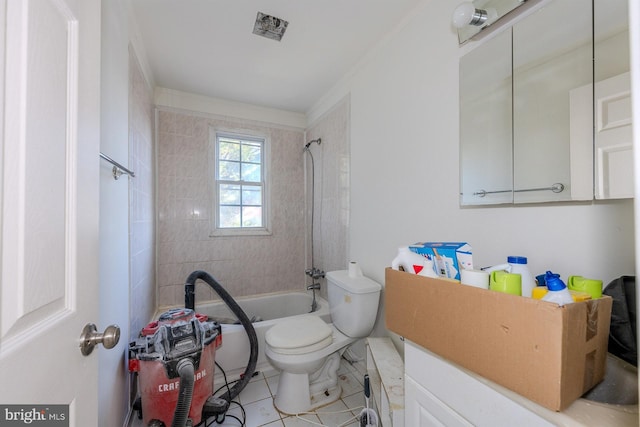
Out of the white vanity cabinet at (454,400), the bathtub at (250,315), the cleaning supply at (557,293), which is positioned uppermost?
the cleaning supply at (557,293)

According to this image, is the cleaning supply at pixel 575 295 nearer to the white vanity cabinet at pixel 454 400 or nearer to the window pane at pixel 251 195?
the white vanity cabinet at pixel 454 400

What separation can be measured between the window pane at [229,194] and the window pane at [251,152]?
1.08ft

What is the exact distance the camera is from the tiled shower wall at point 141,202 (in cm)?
156

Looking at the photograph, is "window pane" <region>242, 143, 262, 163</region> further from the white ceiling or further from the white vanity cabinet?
the white vanity cabinet

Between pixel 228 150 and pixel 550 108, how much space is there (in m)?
2.58

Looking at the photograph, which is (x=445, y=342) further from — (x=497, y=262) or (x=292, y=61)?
(x=292, y=61)

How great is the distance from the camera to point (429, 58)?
1356 mm

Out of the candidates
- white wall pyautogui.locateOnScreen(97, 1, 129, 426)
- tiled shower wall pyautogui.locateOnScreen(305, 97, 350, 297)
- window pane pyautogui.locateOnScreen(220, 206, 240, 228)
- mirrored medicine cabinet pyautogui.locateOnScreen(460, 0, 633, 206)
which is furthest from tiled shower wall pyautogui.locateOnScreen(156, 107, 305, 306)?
mirrored medicine cabinet pyautogui.locateOnScreen(460, 0, 633, 206)

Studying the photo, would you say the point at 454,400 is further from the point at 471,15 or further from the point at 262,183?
the point at 262,183

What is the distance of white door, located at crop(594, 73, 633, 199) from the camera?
0.69 metres

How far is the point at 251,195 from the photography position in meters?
2.84

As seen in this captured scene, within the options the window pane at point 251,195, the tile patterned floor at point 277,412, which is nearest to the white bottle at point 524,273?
the tile patterned floor at point 277,412

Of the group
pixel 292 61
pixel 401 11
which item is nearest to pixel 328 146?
pixel 292 61

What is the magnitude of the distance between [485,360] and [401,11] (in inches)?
67.3
